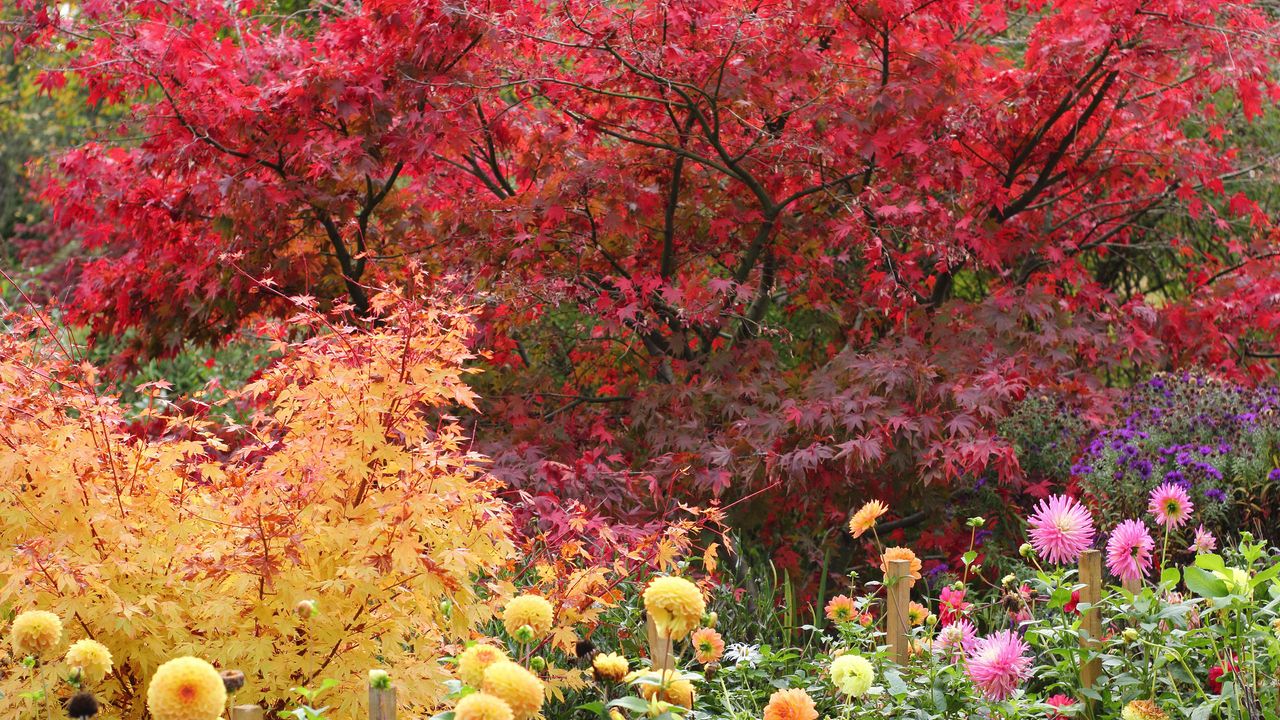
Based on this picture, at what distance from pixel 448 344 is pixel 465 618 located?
23.0 inches

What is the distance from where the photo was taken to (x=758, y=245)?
482 cm

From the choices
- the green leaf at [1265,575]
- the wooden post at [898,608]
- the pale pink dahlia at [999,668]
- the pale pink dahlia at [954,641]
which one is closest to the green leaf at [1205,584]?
the green leaf at [1265,575]

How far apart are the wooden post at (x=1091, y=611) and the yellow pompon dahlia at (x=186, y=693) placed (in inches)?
66.7

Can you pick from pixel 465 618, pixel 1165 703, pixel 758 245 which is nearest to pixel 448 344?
pixel 465 618

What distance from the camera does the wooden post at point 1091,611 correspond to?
2.54 metres

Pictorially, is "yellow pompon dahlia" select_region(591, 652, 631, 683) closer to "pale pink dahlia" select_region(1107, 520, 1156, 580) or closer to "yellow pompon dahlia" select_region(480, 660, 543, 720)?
"yellow pompon dahlia" select_region(480, 660, 543, 720)

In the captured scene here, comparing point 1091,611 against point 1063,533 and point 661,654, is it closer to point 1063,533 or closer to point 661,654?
point 1063,533

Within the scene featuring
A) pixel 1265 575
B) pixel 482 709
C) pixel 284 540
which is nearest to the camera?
pixel 482 709

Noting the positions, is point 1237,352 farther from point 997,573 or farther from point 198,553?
point 198,553

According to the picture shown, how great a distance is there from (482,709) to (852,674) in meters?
0.75

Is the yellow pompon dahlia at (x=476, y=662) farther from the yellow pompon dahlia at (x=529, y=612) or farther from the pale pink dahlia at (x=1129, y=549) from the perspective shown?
the pale pink dahlia at (x=1129, y=549)

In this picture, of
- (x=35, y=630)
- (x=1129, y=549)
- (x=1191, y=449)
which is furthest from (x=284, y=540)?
(x=1191, y=449)

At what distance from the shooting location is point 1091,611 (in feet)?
8.36

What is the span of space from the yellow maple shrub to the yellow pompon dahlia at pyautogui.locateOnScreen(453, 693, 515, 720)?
72 centimetres
